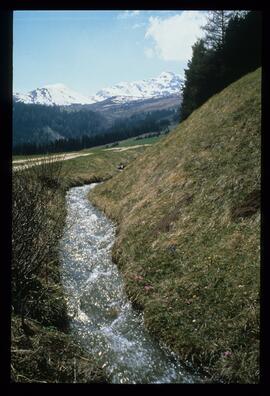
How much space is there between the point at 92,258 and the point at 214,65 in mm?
32174

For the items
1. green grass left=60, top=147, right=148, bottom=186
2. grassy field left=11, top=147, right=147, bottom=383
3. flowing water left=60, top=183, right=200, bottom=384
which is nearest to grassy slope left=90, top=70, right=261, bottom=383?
flowing water left=60, top=183, right=200, bottom=384

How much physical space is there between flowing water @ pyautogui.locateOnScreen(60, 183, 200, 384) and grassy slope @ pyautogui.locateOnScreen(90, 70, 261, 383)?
518mm

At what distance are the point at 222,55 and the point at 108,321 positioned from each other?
37.2 metres

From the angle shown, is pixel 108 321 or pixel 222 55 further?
pixel 222 55

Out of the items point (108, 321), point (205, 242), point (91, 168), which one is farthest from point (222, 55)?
point (108, 321)

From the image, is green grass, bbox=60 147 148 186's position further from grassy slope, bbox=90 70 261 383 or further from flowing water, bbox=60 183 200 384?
flowing water, bbox=60 183 200 384

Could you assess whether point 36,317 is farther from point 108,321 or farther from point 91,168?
point 91,168

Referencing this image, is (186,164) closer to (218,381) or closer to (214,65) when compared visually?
(218,381)

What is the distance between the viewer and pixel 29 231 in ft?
38.1

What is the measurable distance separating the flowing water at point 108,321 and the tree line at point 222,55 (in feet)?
85.5

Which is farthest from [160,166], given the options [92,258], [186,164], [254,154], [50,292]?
[50,292]

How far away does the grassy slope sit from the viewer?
37.5 ft

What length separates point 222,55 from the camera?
43.8m

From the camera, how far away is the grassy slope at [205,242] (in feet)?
37.5
